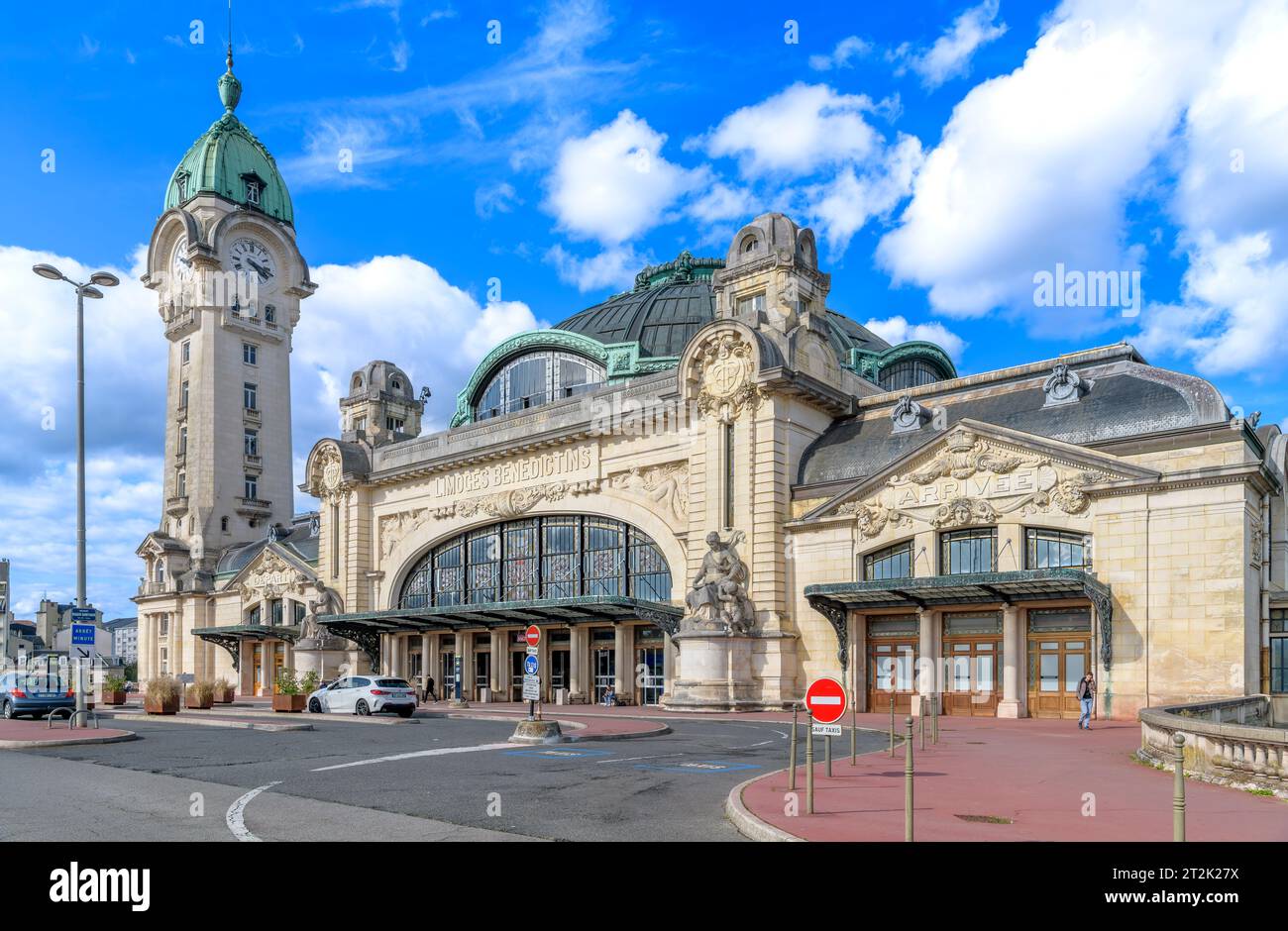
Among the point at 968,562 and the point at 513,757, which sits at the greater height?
the point at 968,562

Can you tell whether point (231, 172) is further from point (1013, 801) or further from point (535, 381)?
point (1013, 801)

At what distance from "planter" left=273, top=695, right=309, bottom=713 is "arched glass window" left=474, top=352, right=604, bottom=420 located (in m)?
22.9

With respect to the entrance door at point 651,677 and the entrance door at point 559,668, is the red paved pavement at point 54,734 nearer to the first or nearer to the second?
the entrance door at point 651,677

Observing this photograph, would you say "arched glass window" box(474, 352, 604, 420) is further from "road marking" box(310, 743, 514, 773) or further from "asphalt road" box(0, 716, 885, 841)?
"road marking" box(310, 743, 514, 773)

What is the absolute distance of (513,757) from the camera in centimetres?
1948

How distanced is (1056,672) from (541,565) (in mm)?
22527

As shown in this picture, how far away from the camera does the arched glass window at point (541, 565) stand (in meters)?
43.2

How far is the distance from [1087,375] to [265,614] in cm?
4559

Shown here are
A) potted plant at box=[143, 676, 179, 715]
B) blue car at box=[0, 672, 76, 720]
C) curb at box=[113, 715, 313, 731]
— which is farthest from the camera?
potted plant at box=[143, 676, 179, 715]

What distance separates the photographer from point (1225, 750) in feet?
45.7

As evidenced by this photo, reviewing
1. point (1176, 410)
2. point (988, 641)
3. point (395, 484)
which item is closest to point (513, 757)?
point (988, 641)

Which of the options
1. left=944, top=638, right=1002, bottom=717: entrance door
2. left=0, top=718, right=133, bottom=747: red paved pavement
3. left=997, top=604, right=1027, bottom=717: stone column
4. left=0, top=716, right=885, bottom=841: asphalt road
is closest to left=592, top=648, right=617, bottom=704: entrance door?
left=944, top=638, right=1002, bottom=717: entrance door

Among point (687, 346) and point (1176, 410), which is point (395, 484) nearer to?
point (687, 346)

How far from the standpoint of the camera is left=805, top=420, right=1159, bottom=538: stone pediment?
31.0 m
